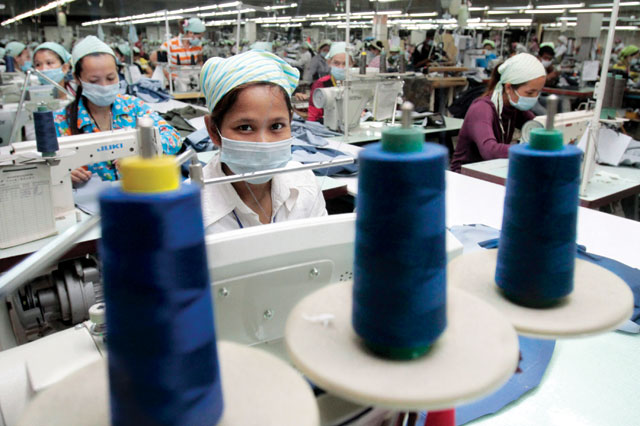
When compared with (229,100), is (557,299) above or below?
below

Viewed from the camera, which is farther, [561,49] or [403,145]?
[561,49]

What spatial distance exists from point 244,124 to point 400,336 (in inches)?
41.0

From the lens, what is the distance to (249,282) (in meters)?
0.74

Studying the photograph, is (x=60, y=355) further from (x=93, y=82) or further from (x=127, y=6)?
(x=127, y=6)

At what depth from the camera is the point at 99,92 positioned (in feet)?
8.36

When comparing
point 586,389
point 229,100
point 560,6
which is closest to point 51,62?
point 229,100

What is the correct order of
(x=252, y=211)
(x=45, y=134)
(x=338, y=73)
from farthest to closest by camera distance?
(x=338, y=73)
(x=45, y=134)
(x=252, y=211)

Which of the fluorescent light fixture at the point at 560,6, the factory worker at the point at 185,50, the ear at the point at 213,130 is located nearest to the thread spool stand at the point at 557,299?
the ear at the point at 213,130

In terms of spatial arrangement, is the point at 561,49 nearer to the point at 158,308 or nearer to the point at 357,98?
the point at 357,98

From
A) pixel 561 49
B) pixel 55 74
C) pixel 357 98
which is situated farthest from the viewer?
pixel 561 49

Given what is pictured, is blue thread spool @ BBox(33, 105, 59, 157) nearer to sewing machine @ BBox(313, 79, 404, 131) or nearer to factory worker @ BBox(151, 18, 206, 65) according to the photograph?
sewing machine @ BBox(313, 79, 404, 131)

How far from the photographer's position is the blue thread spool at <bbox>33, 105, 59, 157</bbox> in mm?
1599

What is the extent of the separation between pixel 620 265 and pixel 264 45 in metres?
6.10

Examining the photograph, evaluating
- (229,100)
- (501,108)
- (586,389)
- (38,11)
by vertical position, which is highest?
(38,11)
